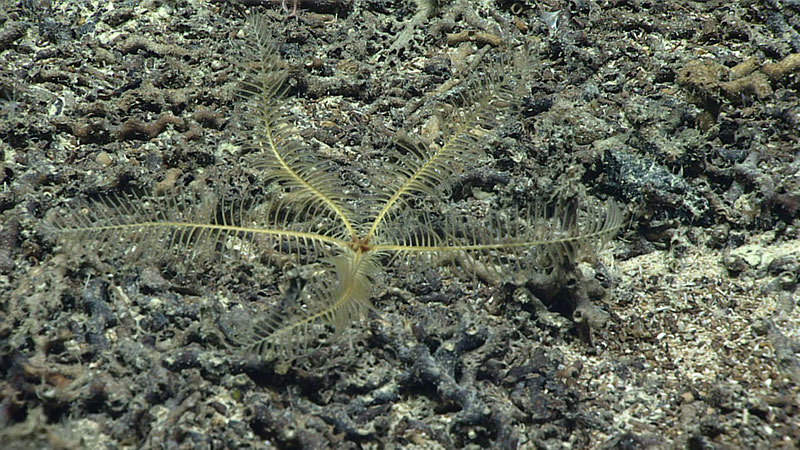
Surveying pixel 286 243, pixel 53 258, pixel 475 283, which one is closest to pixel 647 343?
pixel 475 283

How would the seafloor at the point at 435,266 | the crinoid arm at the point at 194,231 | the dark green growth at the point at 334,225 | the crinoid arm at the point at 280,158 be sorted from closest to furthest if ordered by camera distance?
1. the seafloor at the point at 435,266
2. the dark green growth at the point at 334,225
3. the crinoid arm at the point at 194,231
4. the crinoid arm at the point at 280,158

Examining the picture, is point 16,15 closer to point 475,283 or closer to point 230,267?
point 230,267

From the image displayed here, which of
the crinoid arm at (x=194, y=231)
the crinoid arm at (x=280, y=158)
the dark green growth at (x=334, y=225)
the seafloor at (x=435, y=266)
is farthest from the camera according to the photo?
the crinoid arm at (x=280, y=158)

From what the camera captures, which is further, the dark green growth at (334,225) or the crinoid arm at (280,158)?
the crinoid arm at (280,158)

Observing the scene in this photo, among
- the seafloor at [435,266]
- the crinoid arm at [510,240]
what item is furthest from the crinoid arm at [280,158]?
the crinoid arm at [510,240]

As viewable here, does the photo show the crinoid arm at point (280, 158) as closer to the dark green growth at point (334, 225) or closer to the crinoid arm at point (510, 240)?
the dark green growth at point (334, 225)
